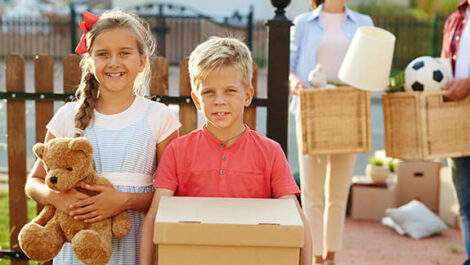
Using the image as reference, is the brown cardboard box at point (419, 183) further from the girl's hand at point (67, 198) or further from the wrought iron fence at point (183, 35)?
the wrought iron fence at point (183, 35)

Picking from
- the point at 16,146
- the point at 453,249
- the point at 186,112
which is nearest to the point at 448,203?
the point at 453,249

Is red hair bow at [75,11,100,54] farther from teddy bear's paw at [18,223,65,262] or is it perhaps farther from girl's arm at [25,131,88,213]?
teddy bear's paw at [18,223,65,262]

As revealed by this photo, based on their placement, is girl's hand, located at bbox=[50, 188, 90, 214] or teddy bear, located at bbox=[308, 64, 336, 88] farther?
teddy bear, located at bbox=[308, 64, 336, 88]

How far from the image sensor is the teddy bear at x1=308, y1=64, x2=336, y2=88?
3.90 m

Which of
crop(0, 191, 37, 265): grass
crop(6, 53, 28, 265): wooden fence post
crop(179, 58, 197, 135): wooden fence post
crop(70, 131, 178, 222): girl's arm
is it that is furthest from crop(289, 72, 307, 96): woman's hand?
crop(0, 191, 37, 265): grass

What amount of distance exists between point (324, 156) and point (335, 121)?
380 millimetres

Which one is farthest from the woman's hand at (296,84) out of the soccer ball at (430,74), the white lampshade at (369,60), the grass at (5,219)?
the grass at (5,219)

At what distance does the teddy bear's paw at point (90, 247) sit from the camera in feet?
7.07

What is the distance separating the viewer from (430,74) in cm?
371

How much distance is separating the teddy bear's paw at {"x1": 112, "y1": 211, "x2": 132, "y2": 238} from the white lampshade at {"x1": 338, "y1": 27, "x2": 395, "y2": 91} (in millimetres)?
1907

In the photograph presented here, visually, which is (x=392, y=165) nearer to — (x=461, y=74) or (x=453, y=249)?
(x=453, y=249)

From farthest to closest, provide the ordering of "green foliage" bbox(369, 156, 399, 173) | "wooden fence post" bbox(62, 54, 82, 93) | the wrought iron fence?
1. the wrought iron fence
2. "green foliage" bbox(369, 156, 399, 173)
3. "wooden fence post" bbox(62, 54, 82, 93)

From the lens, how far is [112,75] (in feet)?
8.04

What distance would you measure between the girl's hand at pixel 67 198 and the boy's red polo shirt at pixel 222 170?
28cm
